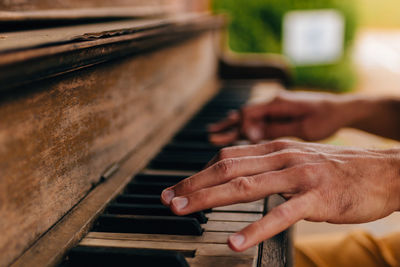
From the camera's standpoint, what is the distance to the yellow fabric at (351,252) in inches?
66.0

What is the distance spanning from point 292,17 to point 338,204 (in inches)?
306

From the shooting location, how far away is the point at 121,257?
0.88 metres

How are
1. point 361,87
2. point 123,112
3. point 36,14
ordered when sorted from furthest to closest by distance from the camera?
point 361,87 → point 123,112 → point 36,14

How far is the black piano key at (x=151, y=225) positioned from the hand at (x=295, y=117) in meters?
1.02

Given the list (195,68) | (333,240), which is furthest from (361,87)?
(333,240)

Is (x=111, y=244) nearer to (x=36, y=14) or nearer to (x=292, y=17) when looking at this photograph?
(x=36, y=14)

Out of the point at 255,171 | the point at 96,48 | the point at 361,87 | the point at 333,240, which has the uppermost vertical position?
the point at 96,48

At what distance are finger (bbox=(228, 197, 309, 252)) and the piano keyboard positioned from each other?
61 mm

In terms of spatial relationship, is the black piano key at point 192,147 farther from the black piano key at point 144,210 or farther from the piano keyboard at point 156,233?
the black piano key at point 144,210

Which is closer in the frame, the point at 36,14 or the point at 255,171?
the point at 255,171

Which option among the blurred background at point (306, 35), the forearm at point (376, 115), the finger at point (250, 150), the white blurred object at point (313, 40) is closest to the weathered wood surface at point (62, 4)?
the finger at point (250, 150)

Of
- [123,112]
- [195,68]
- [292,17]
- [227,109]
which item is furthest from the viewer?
[292,17]

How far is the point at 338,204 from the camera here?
38.5 inches

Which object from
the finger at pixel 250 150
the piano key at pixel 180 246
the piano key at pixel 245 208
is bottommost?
the piano key at pixel 245 208
